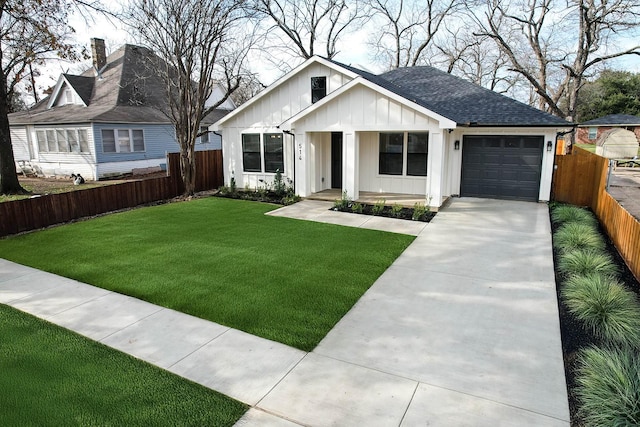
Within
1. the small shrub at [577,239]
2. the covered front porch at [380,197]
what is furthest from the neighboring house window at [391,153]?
the small shrub at [577,239]

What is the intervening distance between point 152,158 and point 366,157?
1359cm

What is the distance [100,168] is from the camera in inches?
764

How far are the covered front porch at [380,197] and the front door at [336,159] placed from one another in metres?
0.79

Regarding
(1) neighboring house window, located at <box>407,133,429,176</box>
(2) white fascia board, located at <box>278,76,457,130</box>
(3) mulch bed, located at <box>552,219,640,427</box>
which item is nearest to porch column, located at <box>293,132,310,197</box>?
(2) white fascia board, located at <box>278,76,457,130</box>

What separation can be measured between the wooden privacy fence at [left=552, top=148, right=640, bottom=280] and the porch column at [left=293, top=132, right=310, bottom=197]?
8.20m

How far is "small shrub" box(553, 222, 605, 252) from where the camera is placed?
7.88 m

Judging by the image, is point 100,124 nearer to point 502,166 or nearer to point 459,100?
point 459,100

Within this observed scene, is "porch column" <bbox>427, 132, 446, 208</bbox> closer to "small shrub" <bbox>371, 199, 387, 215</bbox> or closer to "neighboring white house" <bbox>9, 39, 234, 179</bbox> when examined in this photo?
"small shrub" <bbox>371, 199, 387, 215</bbox>

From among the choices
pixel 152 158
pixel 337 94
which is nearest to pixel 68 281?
pixel 337 94

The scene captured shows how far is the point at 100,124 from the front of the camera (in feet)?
62.6

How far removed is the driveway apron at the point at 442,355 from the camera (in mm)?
3525

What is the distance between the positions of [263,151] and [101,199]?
5592 millimetres

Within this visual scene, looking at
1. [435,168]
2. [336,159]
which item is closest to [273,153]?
[336,159]

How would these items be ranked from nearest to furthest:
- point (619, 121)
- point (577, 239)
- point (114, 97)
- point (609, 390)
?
point (609, 390), point (577, 239), point (114, 97), point (619, 121)
